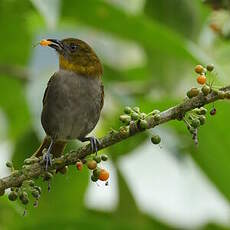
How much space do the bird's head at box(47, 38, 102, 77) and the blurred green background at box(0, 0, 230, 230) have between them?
170mm

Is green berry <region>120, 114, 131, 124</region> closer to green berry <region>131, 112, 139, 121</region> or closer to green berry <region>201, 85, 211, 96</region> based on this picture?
green berry <region>131, 112, 139, 121</region>

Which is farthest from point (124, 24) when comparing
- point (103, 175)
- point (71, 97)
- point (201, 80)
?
point (201, 80)

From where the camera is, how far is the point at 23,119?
15.6 feet

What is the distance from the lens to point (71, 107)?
3.61 m

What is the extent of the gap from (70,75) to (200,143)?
81 cm

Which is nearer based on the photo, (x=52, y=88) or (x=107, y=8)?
(x=52, y=88)

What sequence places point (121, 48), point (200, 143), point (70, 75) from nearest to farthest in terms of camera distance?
point (70, 75), point (200, 143), point (121, 48)

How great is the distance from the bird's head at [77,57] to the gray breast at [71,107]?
0.07 metres

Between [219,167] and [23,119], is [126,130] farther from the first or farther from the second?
[23,119]

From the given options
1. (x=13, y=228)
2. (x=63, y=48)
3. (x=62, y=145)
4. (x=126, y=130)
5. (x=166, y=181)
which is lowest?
(x=13, y=228)

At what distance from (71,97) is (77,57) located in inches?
9.8

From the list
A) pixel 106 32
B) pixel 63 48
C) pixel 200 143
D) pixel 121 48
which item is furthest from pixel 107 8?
pixel 121 48

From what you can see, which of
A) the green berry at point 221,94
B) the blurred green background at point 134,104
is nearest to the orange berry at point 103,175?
the green berry at point 221,94

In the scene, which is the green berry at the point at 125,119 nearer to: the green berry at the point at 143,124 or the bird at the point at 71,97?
the green berry at the point at 143,124
